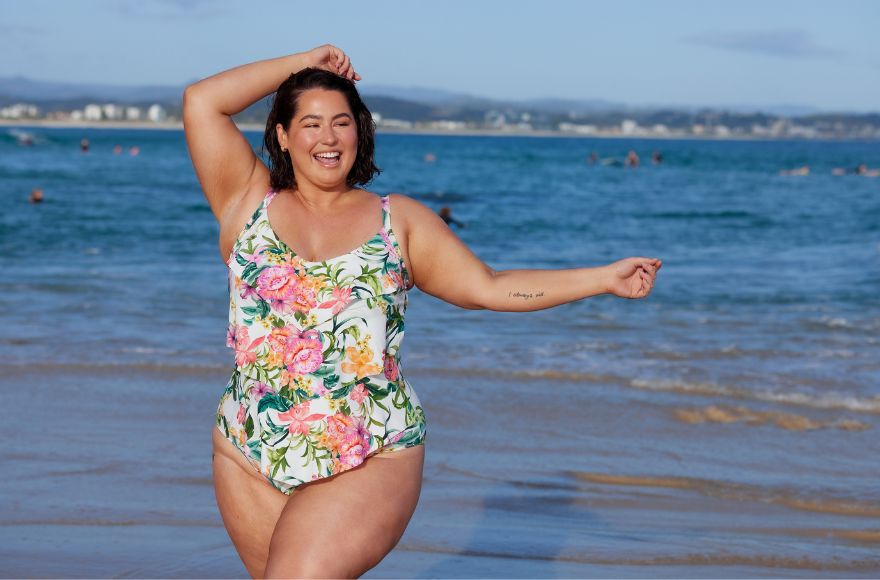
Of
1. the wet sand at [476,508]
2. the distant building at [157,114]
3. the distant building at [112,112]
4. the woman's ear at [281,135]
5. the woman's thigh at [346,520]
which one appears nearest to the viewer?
the woman's thigh at [346,520]

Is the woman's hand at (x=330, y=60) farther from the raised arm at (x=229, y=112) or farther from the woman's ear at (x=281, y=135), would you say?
the woman's ear at (x=281, y=135)

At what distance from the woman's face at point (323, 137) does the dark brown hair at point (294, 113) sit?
2 centimetres

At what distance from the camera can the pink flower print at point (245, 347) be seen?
2.92m

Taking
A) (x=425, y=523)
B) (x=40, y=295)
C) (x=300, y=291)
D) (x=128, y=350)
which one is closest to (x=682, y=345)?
(x=128, y=350)

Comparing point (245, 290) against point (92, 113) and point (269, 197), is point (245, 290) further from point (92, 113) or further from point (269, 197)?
point (92, 113)

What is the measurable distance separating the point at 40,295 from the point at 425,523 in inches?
332

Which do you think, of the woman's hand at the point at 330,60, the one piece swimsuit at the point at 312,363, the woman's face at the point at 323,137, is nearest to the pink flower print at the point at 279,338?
the one piece swimsuit at the point at 312,363

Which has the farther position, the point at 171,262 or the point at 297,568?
the point at 171,262

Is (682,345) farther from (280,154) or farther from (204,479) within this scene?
(280,154)

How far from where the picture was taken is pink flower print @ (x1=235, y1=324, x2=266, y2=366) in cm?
292

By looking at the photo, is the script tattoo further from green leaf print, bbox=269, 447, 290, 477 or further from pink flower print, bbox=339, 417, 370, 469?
green leaf print, bbox=269, 447, 290, 477

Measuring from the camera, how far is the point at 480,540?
4992 millimetres

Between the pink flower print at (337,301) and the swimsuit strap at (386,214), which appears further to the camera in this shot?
the swimsuit strap at (386,214)

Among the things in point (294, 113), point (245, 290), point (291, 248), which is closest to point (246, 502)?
point (245, 290)
